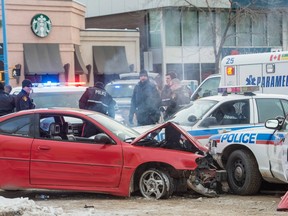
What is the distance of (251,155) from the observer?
9055 millimetres

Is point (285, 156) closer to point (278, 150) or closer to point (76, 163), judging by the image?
point (278, 150)

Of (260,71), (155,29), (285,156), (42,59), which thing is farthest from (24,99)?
(155,29)

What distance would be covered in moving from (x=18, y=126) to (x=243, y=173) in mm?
3268

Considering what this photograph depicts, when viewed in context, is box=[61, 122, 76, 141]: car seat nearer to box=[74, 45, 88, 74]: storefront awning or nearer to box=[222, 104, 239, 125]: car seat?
box=[222, 104, 239, 125]: car seat

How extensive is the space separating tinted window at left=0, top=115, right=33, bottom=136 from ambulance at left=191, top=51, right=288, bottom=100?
6.44 m

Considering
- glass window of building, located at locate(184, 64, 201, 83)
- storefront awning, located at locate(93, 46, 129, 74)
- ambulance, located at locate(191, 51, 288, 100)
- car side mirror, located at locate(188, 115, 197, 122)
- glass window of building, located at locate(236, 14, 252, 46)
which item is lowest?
car side mirror, located at locate(188, 115, 197, 122)

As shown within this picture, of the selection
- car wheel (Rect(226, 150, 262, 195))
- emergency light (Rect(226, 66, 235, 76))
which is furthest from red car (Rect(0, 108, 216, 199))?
emergency light (Rect(226, 66, 235, 76))

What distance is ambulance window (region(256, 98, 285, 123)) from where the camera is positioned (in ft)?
33.7

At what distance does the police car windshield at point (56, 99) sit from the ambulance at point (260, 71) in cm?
405

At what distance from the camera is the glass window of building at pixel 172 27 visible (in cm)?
3396

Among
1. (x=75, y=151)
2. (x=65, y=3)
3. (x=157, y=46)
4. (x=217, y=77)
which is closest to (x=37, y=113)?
(x=75, y=151)

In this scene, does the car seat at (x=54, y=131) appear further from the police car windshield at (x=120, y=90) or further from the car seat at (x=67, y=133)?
the police car windshield at (x=120, y=90)

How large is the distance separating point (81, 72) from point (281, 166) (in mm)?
27914

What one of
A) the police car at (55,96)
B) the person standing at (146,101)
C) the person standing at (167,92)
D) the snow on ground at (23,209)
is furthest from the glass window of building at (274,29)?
the snow on ground at (23,209)
